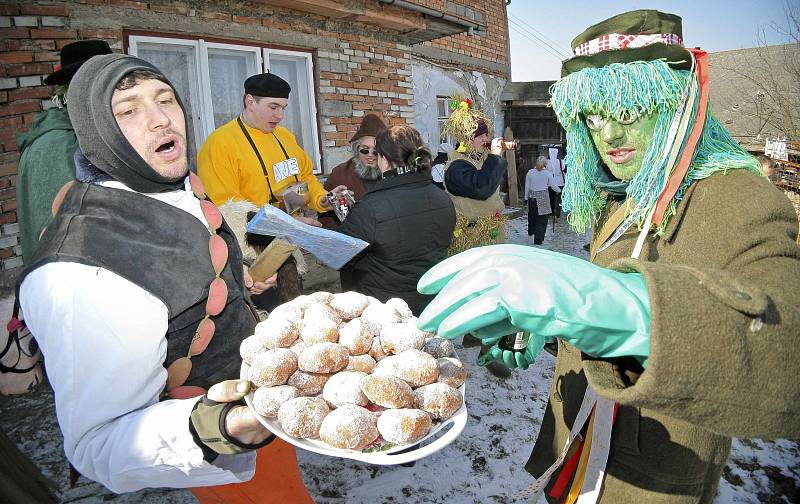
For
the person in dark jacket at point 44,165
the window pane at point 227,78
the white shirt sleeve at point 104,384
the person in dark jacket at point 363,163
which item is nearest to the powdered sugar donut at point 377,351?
the white shirt sleeve at point 104,384

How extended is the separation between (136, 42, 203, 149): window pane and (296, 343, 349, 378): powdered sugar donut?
4067mm

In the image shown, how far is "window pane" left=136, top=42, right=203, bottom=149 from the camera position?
4.41 m

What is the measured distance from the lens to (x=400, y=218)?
9.39ft

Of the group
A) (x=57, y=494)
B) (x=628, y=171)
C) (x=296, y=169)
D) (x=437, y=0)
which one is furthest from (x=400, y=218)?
(x=437, y=0)

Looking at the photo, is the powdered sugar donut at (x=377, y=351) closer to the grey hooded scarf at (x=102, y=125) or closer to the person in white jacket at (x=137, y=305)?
the person in white jacket at (x=137, y=305)

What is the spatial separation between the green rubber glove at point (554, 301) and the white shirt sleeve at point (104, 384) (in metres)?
0.78

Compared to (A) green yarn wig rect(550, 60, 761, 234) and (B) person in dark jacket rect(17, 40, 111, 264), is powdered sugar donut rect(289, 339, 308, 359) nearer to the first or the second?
(A) green yarn wig rect(550, 60, 761, 234)

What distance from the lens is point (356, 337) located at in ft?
4.35

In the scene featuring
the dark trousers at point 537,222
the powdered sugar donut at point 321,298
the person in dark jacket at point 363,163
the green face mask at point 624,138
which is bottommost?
the dark trousers at point 537,222

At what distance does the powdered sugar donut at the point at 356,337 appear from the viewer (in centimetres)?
131

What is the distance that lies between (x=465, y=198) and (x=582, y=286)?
3886 mm

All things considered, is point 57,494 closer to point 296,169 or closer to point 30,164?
point 30,164

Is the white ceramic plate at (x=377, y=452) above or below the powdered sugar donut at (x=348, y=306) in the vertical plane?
below

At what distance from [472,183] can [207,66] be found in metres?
2.97
